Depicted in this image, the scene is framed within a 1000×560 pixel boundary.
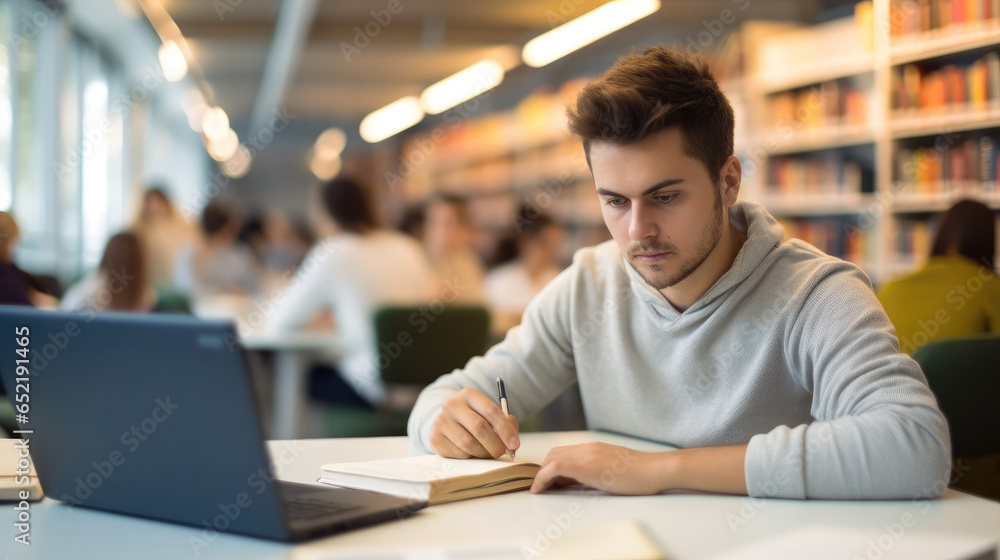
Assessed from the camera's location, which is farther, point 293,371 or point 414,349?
point 293,371

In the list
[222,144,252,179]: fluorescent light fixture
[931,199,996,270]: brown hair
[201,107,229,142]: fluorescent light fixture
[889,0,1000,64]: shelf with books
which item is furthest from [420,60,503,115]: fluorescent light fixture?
[222,144,252,179]: fluorescent light fixture

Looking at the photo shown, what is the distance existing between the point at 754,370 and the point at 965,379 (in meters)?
0.87

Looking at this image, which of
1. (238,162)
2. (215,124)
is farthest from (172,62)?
(238,162)

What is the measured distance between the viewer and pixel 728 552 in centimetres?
82

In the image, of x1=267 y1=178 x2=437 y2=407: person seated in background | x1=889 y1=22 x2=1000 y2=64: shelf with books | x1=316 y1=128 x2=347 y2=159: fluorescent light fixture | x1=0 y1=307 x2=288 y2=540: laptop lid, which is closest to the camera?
x1=0 y1=307 x2=288 y2=540: laptop lid

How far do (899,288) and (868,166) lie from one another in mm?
2337

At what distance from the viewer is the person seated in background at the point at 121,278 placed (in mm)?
3375

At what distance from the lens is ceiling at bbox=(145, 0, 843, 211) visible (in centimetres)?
632

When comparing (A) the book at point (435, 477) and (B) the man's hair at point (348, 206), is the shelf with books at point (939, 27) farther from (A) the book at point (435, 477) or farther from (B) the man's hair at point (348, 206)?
(A) the book at point (435, 477)

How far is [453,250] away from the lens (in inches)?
182

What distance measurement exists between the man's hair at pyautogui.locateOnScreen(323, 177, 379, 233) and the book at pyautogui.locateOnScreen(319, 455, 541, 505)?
243 centimetres

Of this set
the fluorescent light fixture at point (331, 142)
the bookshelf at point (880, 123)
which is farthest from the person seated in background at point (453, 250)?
the fluorescent light fixture at point (331, 142)
